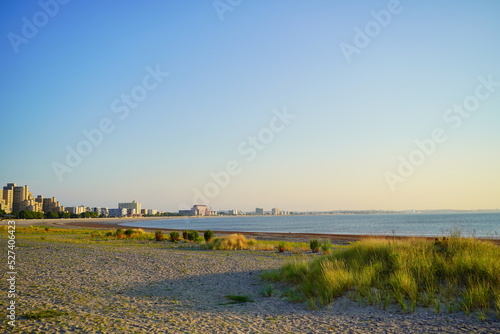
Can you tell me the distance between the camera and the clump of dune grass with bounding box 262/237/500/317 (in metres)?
8.24

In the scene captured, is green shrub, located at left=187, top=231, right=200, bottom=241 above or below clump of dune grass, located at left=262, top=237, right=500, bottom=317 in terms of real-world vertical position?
below

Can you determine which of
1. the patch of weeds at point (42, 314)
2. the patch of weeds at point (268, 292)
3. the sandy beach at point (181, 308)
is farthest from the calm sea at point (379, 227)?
the patch of weeds at point (42, 314)

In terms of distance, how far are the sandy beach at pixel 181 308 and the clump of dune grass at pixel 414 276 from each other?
0.43m

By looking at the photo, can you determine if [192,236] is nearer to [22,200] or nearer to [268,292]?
[268,292]

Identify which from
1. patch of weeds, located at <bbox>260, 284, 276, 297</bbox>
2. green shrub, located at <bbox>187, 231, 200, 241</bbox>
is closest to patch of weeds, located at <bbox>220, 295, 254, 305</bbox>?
patch of weeds, located at <bbox>260, 284, 276, 297</bbox>

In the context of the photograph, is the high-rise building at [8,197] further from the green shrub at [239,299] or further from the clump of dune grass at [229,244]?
the green shrub at [239,299]

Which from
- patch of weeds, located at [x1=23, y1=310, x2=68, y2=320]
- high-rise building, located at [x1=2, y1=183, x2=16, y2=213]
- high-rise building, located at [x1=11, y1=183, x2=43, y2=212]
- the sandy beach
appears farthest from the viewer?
high-rise building, located at [x1=11, y1=183, x2=43, y2=212]

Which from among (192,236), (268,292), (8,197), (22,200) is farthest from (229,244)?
(22,200)

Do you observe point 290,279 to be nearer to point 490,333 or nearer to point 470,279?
point 470,279

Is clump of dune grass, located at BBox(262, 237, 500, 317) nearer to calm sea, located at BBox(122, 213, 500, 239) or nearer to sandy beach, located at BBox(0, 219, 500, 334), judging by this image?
sandy beach, located at BBox(0, 219, 500, 334)

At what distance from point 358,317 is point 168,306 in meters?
4.35

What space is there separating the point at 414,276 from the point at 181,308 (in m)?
5.95

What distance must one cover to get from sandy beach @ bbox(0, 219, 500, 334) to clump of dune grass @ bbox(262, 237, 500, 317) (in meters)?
0.43

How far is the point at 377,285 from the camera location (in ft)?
31.5
